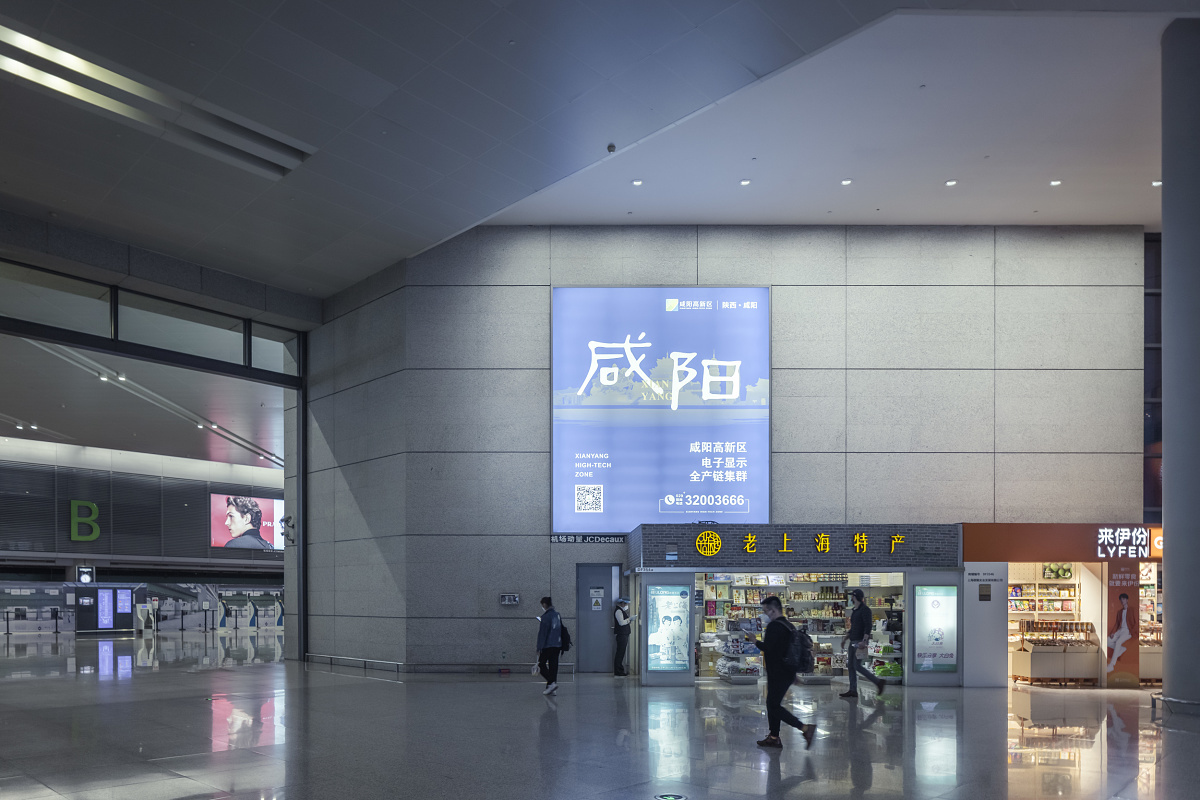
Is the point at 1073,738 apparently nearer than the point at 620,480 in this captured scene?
Yes

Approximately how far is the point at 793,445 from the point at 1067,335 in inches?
225

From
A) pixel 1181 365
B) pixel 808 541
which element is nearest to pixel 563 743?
pixel 808 541

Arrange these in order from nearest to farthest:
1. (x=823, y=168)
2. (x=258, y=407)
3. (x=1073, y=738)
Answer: (x=1073, y=738), (x=823, y=168), (x=258, y=407)

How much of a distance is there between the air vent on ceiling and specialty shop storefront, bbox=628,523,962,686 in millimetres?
8052

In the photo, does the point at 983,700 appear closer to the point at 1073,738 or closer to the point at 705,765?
the point at 1073,738

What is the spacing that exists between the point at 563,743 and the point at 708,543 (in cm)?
650

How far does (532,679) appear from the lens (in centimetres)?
1619

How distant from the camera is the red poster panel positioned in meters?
16.0

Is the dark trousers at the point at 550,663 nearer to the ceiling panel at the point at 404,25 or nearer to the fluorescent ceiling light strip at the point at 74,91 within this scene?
the ceiling panel at the point at 404,25

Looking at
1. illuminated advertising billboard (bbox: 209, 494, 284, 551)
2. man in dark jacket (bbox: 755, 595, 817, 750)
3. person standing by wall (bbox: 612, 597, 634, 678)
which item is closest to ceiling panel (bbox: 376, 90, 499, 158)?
man in dark jacket (bbox: 755, 595, 817, 750)

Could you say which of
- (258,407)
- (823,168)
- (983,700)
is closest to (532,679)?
(983,700)

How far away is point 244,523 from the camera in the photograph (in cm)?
4469

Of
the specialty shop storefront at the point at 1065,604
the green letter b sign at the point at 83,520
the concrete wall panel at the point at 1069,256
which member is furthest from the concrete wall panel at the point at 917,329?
the green letter b sign at the point at 83,520

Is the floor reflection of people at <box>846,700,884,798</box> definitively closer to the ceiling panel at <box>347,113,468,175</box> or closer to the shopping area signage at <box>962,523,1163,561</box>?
the shopping area signage at <box>962,523,1163,561</box>
